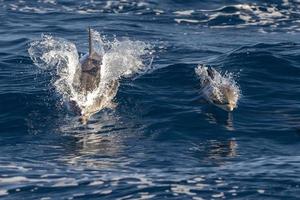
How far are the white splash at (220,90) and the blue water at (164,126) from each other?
0.20 metres

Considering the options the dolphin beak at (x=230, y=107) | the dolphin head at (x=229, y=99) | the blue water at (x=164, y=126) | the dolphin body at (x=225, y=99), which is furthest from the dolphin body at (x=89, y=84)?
the dolphin beak at (x=230, y=107)

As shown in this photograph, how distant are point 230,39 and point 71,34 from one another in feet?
18.8

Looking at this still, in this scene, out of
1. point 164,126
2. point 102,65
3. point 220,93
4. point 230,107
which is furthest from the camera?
point 102,65

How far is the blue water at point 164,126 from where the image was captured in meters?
18.3

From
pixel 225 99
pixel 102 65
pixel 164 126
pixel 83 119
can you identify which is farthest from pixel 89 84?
pixel 225 99

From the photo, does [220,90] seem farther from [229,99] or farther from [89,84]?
[89,84]

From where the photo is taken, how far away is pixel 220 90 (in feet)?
80.2

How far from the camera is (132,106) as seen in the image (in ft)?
81.3

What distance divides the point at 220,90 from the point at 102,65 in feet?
12.0

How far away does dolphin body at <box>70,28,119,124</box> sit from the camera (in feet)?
76.5

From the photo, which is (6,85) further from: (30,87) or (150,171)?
(150,171)

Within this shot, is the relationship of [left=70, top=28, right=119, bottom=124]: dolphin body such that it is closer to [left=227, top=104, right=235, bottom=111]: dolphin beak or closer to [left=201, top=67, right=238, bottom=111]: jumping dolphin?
[left=201, top=67, right=238, bottom=111]: jumping dolphin

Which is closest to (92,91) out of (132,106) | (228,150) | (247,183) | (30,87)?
(132,106)

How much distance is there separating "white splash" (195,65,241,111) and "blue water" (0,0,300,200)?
0.20m
